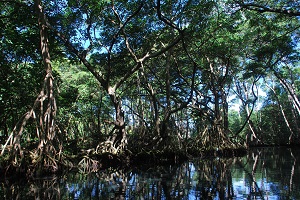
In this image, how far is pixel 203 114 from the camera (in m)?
13.4

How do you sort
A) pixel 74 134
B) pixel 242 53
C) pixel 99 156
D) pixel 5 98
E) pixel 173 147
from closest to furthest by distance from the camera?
pixel 5 98 < pixel 99 156 < pixel 173 147 < pixel 74 134 < pixel 242 53

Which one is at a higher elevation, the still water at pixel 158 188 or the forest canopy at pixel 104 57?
the forest canopy at pixel 104 57

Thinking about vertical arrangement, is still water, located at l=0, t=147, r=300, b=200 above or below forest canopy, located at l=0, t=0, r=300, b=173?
below

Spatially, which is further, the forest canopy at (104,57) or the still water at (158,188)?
the forest canopy at (104,57)

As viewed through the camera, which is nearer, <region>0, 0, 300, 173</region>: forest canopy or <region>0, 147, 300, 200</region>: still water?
<region>0, 147, 300, 200</region>: still water

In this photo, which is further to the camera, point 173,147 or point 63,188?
point 173,147

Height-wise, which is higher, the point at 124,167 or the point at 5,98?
the point at 5,98

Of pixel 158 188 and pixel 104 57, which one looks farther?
pixel 104 57

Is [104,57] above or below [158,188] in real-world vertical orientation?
above

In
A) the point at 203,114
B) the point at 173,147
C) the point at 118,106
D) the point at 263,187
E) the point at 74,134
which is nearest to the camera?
the point at 263,187

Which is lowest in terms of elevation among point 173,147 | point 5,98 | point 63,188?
point 63,188

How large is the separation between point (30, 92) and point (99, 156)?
308 centimetres

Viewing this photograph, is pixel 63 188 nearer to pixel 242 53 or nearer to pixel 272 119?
pixel 242 53

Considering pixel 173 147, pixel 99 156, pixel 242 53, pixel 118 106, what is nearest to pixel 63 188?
pixel 99 156
